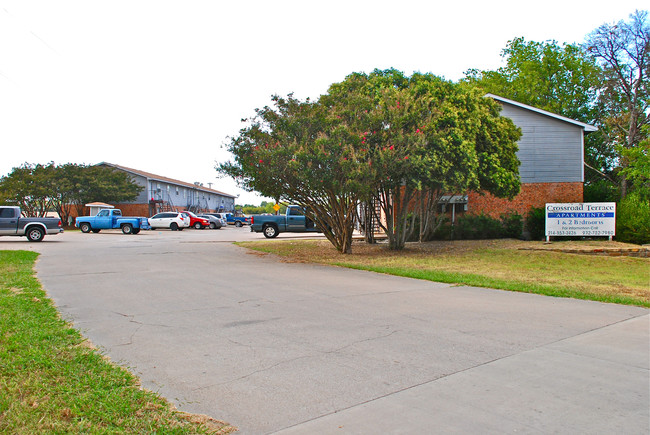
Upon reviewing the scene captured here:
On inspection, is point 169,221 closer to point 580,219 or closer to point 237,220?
point 237,220

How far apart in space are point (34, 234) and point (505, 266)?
897 inches

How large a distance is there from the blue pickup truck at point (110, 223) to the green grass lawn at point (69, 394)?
29.2 metres

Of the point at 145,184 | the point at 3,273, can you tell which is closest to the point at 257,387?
the point at 3,273

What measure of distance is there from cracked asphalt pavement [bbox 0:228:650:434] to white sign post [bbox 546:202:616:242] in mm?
12690

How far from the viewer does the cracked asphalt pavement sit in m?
3.74

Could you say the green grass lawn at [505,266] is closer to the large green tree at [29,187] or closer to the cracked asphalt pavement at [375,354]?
the cracked asphalt pavement at [375,354]

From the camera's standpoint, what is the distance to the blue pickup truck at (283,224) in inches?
A: 1129

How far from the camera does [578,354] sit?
211 inches

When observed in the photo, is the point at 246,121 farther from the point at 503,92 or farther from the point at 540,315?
the point at 503,92

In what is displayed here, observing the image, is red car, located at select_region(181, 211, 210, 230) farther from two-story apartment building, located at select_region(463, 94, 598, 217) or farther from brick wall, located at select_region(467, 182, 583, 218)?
brick wall, located at select_region(467, 182, 583, 218)

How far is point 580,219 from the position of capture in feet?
66.9

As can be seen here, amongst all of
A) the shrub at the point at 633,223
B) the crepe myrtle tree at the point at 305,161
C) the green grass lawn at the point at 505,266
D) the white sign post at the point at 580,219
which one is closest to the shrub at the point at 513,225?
the green grass lawn at the point at 505,266

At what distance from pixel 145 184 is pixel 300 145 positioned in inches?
1782

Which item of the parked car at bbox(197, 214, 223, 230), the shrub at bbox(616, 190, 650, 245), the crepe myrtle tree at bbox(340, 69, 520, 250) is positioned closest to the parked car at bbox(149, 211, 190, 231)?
the parked car at bbox(197, 214, 223, 230)
